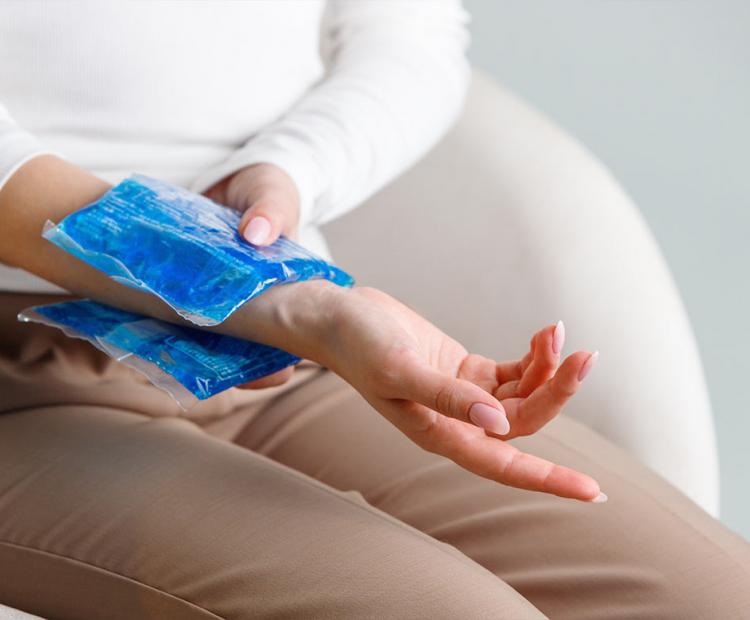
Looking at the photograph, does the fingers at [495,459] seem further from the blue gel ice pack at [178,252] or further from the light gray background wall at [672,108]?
the light gray background wall at [672,108]

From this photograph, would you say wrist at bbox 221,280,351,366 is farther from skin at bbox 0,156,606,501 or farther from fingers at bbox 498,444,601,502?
fingers at bbox 498,444,601,502

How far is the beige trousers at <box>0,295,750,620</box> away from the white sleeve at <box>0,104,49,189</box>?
9cm

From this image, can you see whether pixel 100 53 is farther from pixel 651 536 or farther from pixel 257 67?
pixel 651 536

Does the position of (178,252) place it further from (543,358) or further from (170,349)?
(543,358)

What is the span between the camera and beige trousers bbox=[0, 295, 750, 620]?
1.90 ft

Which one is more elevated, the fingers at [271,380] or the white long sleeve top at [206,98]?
the white long sleeve top at [206,98]

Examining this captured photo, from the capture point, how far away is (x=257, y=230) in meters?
0.66

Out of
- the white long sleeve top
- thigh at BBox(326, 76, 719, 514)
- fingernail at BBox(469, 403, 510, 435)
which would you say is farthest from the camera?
thigh at BBox(326, 76, 719, 514)

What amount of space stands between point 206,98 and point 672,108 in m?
0.85

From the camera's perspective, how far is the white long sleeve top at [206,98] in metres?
0.73

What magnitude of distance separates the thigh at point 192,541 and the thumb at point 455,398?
0.11m

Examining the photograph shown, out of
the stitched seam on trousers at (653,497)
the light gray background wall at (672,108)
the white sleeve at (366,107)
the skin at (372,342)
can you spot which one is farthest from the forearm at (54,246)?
the light gray background wall at (672,108)

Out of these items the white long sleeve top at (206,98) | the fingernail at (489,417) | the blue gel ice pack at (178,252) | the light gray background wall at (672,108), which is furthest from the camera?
the light gray background wall at (672,108)

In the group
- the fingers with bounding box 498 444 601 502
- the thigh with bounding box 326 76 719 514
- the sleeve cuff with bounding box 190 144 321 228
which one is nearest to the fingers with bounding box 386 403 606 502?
the fingers with bounding box 498 444 601 502
